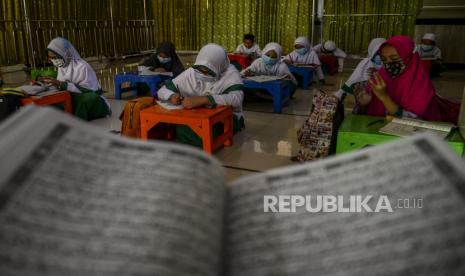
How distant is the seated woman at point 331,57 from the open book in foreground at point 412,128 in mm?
5530

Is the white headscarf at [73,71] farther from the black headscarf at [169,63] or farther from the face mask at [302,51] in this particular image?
the face mask at [302,51]

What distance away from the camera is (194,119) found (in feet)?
8.02

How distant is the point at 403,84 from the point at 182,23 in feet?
28.0

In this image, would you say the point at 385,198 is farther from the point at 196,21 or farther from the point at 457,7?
the point at 196,21

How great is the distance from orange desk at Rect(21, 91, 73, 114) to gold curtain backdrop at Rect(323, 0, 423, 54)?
6.24m

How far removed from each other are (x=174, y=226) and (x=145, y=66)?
4.62 m

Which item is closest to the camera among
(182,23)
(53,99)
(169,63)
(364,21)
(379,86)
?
(379,86)

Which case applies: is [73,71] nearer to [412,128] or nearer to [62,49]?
[62,49]

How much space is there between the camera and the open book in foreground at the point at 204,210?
1.14 ft

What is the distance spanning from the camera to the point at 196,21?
31.9ft

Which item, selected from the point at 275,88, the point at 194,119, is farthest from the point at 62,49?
→ the point at 275,88

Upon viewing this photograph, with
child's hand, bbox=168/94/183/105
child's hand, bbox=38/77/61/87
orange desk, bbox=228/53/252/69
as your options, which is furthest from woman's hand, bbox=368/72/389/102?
orange desk, bbox=228/53/252/69

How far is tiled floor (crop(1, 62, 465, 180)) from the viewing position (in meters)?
2.52

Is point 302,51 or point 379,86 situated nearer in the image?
point 379,86
